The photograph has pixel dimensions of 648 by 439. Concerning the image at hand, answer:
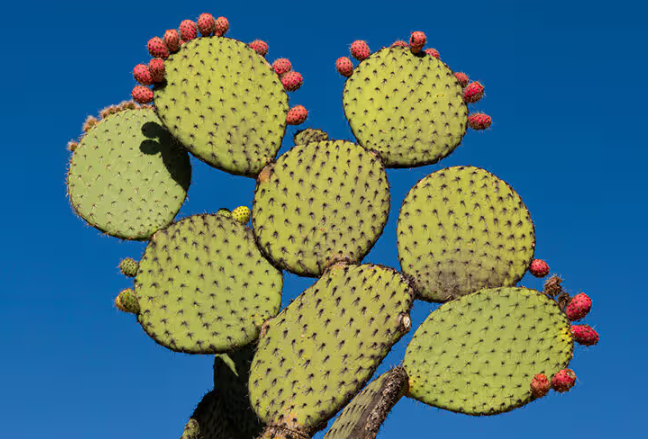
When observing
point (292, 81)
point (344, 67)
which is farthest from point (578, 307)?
point (292, 81)

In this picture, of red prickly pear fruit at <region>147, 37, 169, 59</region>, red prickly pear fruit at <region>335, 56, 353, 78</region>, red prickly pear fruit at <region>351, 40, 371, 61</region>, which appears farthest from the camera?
red prickly pear fruit at <region>351, 40, 371, 61</region>

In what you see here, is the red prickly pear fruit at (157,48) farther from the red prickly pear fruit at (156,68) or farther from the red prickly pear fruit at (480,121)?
the red prickly pear fruit at (480,121)

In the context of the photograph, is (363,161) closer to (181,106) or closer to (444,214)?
(444,214)

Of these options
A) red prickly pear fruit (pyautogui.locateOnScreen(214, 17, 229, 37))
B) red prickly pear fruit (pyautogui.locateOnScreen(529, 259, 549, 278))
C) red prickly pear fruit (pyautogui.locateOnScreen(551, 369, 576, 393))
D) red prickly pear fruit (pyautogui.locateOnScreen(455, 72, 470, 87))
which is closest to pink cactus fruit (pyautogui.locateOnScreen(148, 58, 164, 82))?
red prickly pear fruit (pyautogui.locateOnScreen(214, 17, 229, 37))

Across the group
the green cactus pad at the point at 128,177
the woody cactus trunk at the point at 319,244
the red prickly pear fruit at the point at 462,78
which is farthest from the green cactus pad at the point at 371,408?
the red prickly pear fruit at the point at 462,78

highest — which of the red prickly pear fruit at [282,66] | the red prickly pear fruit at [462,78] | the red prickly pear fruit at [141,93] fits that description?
the red prickly pear fruit at [462,78]

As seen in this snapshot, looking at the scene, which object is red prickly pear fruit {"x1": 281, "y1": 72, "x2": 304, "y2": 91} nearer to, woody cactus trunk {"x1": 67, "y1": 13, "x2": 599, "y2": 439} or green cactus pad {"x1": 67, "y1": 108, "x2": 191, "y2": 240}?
woody cactus trunk {"x1": 67, "y1": 13, "x2": 599, "y2": 439}
